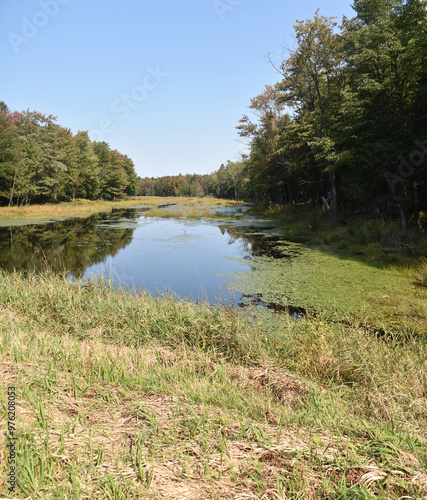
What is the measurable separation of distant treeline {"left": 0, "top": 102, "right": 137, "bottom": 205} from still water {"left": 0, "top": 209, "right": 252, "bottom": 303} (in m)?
19.2

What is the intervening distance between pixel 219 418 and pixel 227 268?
7.78 metres

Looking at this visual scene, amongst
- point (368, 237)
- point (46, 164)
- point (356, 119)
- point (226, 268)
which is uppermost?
point (46, 164)

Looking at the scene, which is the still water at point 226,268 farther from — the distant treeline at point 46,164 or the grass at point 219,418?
the distant treeline at point 46,164

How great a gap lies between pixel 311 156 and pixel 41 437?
921 inches

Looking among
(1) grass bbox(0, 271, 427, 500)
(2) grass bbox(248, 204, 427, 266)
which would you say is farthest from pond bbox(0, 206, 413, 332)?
(1) grass bbox(0, 271, 427, 500)

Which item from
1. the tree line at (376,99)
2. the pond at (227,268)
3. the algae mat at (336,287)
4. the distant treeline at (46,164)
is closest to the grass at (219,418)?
the algae mat at (336,287)

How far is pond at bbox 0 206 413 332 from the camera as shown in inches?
270

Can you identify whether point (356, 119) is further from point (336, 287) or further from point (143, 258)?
point (143, 258)

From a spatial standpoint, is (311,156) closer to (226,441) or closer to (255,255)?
(255,255)

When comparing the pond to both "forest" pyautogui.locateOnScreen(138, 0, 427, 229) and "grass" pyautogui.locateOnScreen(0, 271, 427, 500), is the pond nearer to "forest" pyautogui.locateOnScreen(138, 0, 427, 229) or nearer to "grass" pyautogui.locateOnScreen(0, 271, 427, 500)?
"grass" pyautogui.locateOnScreen(0, 271, 427, 500)

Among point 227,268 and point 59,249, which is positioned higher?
point 59,249

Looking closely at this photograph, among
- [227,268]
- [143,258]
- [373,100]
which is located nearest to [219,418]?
[227,268]

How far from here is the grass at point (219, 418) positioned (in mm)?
1751

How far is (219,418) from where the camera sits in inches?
90.8
